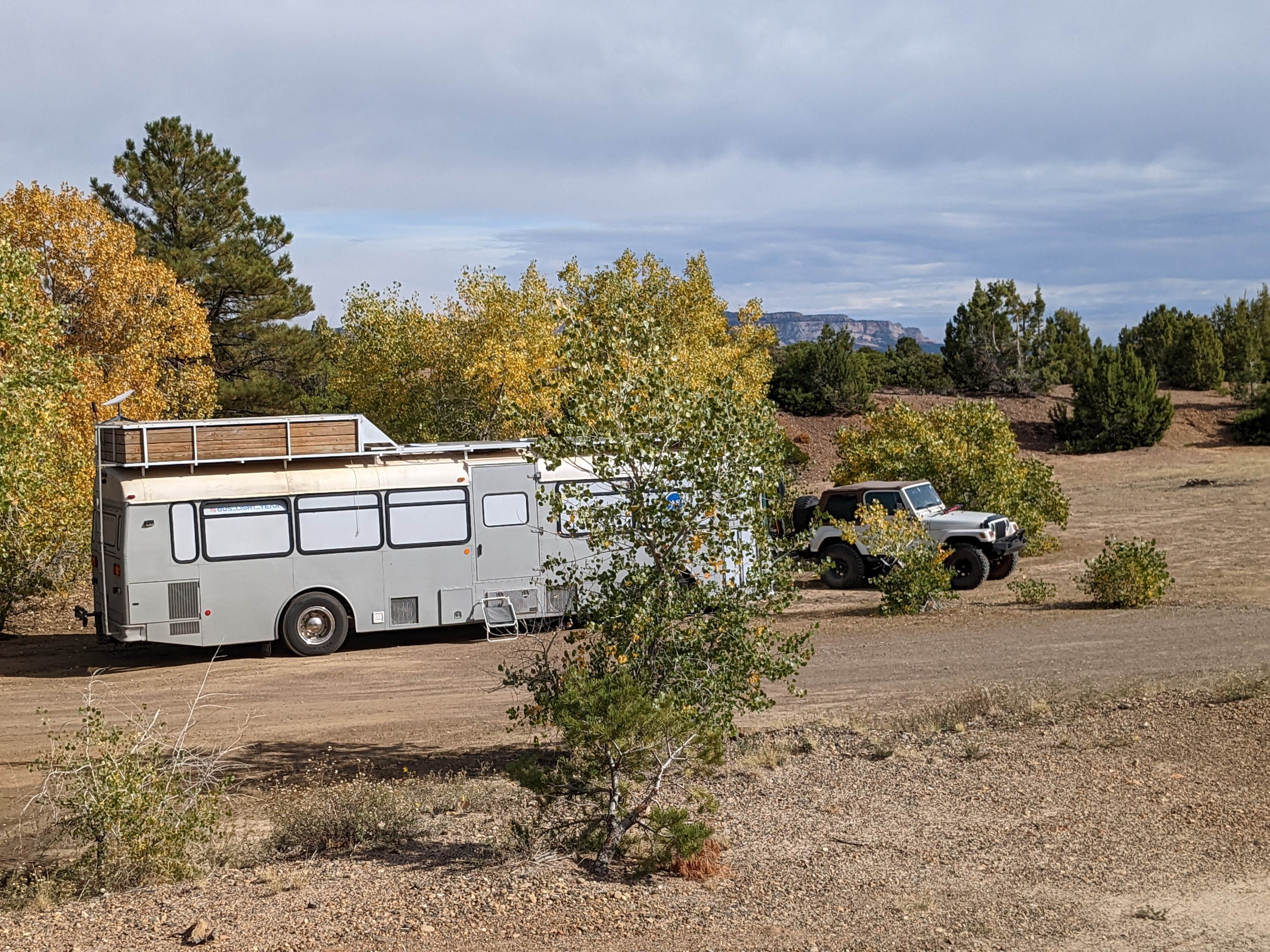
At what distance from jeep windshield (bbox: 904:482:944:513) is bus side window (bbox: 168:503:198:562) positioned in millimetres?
12211

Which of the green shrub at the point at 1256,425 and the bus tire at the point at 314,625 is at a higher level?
the green shrub at the point at 1256,425

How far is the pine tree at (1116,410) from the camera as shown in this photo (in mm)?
46375

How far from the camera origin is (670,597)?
26.6ft

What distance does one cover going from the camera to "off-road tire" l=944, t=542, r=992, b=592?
19.9 meters

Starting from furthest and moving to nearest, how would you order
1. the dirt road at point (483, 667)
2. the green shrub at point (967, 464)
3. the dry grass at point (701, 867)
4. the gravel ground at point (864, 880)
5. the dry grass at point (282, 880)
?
the green shrub at point (967, 464) < the dirt road at point (483, 667) < the dry grass at point (701, 867) < the dry grass at point (282, 880) < the gravel ground at point (864, 880)

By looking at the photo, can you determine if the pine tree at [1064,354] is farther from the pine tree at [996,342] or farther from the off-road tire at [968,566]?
the off-road tire at [968,566]

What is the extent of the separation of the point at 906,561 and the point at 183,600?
10690mm

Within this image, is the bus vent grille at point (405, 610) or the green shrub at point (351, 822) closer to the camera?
the green shrub at point (351, 822)

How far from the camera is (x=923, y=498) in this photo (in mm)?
21062

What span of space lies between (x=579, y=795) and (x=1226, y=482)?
3547 cm

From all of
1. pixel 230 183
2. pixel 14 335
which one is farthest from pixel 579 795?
pixel 230 183

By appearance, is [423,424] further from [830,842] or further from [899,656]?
[830,842]

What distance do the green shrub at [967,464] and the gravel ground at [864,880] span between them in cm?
1353

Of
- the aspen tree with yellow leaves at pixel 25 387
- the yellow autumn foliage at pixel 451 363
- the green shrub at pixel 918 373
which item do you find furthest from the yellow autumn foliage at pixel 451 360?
the green shrub at pixel 918 373
